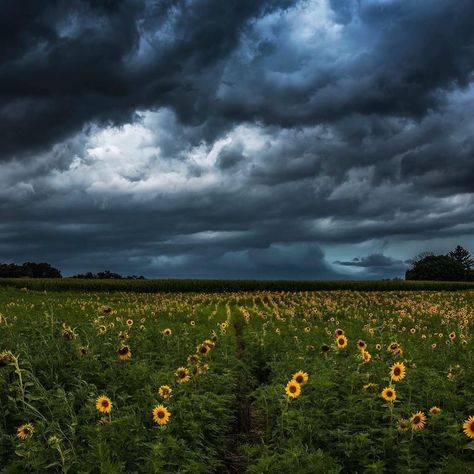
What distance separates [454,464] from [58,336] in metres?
8.15

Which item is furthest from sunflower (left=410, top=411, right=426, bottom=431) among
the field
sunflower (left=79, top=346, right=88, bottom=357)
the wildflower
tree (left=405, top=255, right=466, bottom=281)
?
tree (left=405, top=255, right=466, bottom=281)

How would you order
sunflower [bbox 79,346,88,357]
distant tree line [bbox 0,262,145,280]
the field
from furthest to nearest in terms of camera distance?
distant tree line [bbox 0,262,145,280], sunflower [bbox 79,346,88,357], the field

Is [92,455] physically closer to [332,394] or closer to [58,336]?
[332,394]

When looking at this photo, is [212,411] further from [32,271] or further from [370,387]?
[32,271]

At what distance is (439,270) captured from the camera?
12344cm

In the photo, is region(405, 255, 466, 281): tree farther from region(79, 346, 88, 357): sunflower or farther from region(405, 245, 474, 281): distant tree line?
region(79, 346, 88, 357): sunflower

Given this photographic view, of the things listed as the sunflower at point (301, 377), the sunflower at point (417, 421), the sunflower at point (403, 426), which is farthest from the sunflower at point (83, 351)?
the sunflower at point (417, 421)

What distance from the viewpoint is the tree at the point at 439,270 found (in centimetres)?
12344

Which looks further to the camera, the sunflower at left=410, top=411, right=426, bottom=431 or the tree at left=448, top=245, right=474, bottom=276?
the tree at left=448, top=245, right=474, bottom=276

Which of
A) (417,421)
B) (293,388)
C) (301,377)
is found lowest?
(417,421)

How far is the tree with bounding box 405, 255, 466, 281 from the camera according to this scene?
405 ft

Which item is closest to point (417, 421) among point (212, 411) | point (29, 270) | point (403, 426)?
point (403, 426)

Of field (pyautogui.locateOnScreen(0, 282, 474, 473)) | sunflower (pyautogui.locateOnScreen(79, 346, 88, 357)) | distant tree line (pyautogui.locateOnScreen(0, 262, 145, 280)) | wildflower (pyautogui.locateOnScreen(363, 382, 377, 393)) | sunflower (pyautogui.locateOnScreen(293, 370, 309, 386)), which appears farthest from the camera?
distant tree line (pyautogui.locateOnScreen(0, 262, 145, 280))

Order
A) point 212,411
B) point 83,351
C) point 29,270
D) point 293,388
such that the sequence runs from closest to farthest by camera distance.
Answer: point 293,388
point 212,411
point 83,351
point 29,270
